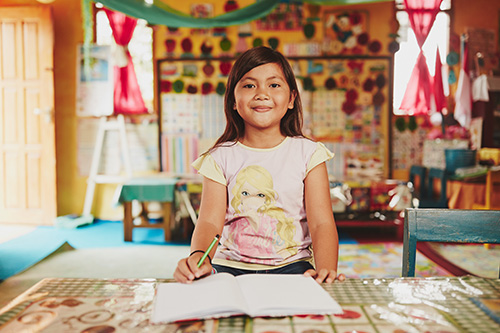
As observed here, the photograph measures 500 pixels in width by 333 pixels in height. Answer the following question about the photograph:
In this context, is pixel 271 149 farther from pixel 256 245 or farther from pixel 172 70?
pixel 172 70

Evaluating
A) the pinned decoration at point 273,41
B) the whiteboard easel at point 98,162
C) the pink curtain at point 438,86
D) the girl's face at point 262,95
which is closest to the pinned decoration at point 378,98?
the pink curtain at point 438,86

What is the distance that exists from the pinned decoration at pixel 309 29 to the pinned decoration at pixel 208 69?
1030 mm

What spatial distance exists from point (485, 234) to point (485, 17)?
3.99 metres

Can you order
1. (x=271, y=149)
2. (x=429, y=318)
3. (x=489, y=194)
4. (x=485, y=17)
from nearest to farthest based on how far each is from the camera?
(x=429, y=318), (x=271, y=149), (x=489, y=194), (x=485, y=17)

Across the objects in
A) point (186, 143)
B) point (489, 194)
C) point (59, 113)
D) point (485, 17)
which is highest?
point (485, 17)

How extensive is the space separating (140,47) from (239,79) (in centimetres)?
352

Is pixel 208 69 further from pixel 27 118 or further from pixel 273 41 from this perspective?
pixel 27 118

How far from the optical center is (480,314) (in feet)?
2.36

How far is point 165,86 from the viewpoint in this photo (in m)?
4.43

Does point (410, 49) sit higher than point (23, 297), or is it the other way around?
point (410, 49)

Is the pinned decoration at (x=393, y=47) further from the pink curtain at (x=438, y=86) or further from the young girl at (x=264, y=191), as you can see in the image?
the young girl at (x=264, y=191)

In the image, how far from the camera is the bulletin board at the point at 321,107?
4.34 m

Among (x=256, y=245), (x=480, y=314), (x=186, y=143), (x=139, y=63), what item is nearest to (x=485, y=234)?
(x=480, y=314)

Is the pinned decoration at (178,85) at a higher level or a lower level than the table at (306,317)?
higher
